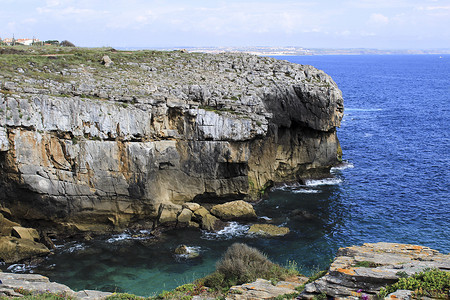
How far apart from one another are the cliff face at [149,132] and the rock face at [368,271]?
75.8ft

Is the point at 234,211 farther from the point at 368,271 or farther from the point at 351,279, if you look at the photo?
the point at 351,279

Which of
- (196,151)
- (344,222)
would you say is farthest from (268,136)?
(344,222)

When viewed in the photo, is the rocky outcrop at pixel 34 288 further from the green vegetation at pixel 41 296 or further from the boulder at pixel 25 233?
the boulder at pixel 25 233

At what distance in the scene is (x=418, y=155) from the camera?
60.9 metres

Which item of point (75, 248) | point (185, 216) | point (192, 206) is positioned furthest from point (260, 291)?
point (192, 206)

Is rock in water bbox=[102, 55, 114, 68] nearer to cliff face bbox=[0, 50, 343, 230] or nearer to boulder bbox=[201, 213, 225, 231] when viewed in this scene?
cliff face bbox=[0, 50, 343, 230]

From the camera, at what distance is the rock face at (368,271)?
55.5 ft

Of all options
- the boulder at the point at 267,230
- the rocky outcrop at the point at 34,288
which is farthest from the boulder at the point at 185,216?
the rocky outcrop at the point at 34,288

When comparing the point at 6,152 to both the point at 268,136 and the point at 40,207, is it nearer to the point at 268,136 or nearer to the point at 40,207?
the point at 40,207

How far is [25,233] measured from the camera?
3472cm

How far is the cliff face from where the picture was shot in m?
36.1

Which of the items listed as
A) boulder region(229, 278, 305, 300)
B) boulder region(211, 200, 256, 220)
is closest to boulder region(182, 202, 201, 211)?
boulder region(211, 200, 256, 220)

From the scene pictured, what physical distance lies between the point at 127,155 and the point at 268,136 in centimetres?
1628

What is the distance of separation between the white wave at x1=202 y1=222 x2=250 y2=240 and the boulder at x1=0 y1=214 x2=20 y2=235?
52.1 feet
